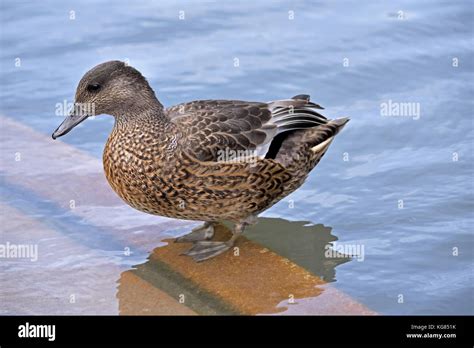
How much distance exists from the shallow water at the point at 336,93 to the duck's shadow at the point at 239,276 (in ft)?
0.12

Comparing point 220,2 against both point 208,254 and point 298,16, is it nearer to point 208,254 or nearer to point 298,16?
point 298,16

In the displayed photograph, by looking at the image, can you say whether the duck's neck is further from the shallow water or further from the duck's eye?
the shallow water

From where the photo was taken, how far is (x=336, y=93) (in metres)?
7.69

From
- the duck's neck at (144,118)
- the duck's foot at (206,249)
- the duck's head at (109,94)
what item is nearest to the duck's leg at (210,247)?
the duck's foot at (206,249)

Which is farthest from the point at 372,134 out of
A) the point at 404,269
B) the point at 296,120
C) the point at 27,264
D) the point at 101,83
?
the point at 27,264

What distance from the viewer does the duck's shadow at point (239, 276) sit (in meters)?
5.09

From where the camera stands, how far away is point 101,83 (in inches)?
226

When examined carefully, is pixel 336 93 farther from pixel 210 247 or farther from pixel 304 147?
pixel 210 247

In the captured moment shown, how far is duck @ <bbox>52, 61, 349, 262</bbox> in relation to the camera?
562 cm

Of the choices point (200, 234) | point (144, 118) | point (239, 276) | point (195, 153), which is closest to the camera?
point (239, 276)

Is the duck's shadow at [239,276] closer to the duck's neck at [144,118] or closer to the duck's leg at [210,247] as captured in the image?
the duck's leg at [210,247]

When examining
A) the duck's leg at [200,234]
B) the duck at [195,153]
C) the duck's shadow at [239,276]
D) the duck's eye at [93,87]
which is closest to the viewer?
the duck's shadow at [239,276]

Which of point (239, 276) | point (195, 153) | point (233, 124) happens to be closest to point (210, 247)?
point (239, 276)

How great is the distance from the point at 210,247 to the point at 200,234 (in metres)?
0.27
